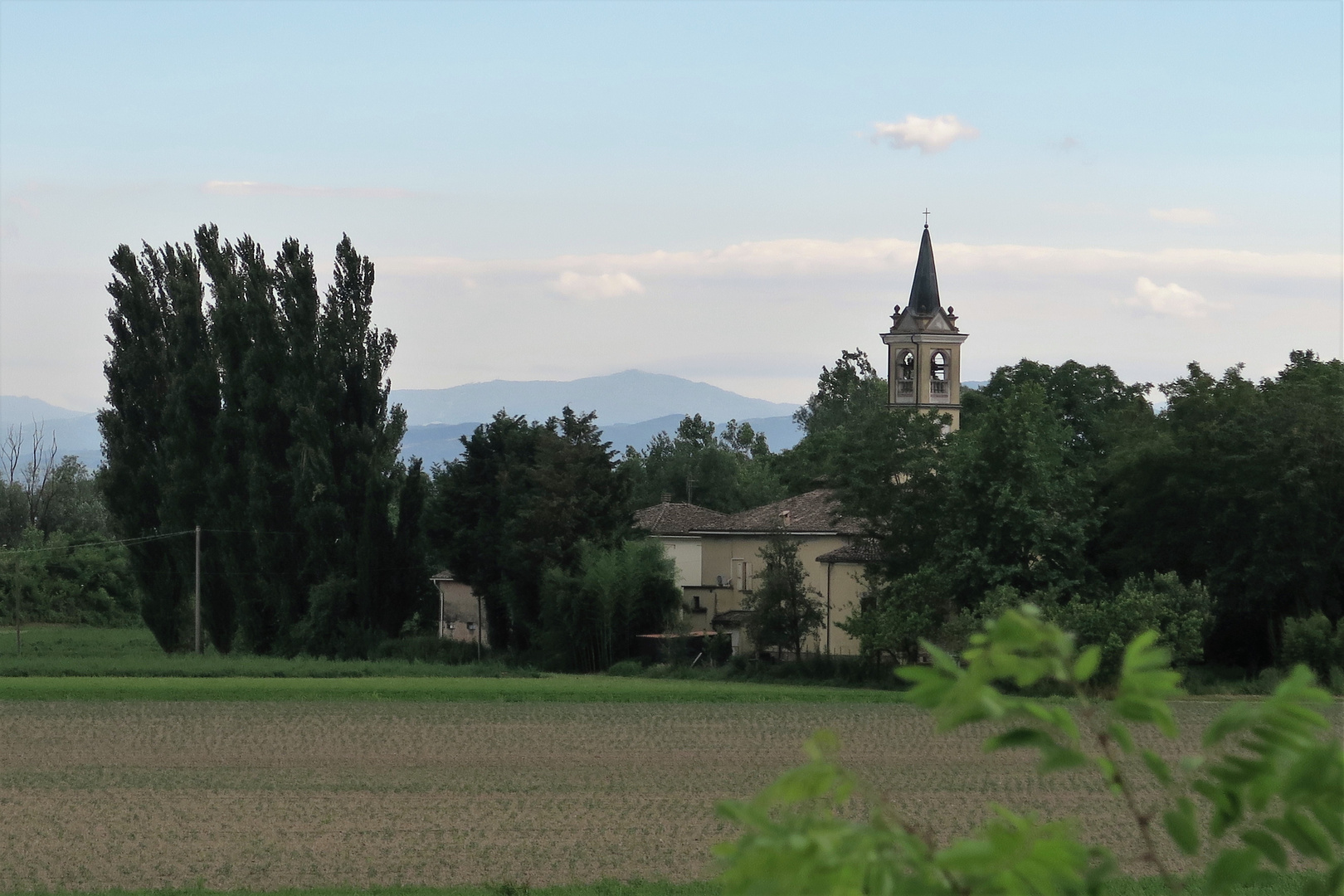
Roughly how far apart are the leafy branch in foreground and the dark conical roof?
70261 mm

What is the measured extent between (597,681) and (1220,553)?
69.9 ft

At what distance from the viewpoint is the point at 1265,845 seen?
10.3 feet

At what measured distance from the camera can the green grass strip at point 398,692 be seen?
4397cm

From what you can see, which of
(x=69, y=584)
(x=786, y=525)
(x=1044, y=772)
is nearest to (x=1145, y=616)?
(x=786, y=525)

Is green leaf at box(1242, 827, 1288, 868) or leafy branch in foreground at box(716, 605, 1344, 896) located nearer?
leafy branch in foreground at box(716, 605, 1344, 896)

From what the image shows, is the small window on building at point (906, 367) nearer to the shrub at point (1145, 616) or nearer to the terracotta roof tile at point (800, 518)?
the terracotta roof tile at point (800, 518)

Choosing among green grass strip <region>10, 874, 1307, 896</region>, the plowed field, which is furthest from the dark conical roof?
green grass strip <region>10, 874, 1307, 896</region>

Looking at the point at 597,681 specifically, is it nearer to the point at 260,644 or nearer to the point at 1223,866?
the point at 260,644

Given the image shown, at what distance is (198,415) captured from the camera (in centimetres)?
6216

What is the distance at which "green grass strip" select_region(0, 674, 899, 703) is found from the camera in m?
44.0

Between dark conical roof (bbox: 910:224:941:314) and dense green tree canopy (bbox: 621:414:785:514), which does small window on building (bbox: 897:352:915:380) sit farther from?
dense green tree canopy (bbox: 621:414:785:514)

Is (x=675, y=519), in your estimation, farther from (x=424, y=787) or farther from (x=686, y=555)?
(x=424, y=787)

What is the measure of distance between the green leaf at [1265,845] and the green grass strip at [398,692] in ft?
135

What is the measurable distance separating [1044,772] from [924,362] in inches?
2558
